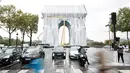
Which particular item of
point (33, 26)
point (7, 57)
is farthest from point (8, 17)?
point (7, 57)

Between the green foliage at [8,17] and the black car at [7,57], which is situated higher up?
the green foliage at [8,17]

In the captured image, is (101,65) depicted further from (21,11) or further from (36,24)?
(36,24)

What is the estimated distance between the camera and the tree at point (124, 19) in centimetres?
6272

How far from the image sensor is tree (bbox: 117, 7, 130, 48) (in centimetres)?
6272

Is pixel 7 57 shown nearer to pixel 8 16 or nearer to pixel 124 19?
pixel 8 16

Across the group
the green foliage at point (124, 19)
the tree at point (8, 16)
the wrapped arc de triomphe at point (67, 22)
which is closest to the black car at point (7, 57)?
the tree at point (8, 16)

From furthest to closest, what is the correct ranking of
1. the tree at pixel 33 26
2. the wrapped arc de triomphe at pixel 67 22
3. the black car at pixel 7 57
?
the wrapped arc de triomphe at pixel 67 22 < the tree at pixel 33 26 < the black car at pixel 7 57

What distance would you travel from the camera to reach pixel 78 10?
366ft

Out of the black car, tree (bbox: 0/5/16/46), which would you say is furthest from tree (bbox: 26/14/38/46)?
the black car

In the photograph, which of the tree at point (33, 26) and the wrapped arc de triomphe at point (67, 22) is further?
the wrapped arc de triomphe at point (67, 22)

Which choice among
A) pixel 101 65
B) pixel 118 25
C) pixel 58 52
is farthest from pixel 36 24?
pixel 101 65

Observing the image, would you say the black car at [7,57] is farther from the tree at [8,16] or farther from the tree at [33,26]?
the tree at [33,26]

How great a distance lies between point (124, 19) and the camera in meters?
63.8

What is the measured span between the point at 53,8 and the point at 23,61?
295ft
